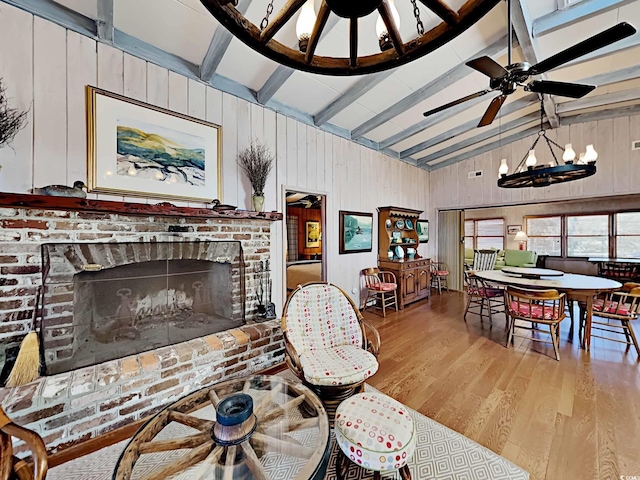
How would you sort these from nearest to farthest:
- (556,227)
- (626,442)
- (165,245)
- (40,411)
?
(40,411), (626,442), (165,245), (556,227)

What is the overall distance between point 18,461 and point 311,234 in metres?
8.45

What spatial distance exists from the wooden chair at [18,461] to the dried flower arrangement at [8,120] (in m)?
1.92

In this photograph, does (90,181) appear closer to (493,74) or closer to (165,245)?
(165,245)

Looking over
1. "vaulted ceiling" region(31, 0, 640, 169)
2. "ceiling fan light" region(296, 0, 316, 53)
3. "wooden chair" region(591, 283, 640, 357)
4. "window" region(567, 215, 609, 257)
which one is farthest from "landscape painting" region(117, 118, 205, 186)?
"window" region(567, 215, 609, 257)

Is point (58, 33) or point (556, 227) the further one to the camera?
point (556, 227)

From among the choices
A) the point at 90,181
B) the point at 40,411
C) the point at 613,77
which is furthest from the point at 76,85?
the point at 613,77

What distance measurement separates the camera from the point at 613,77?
3510 millimetres

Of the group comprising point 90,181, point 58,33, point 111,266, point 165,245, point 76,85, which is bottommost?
point 111,266

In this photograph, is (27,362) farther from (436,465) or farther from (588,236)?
(588,236)

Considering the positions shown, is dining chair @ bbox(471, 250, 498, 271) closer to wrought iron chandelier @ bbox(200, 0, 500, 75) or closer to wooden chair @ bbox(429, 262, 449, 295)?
wooden chair @ bbox(429, 262, 449, 295)

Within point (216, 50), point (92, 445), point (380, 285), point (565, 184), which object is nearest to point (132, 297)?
point (92, 445)

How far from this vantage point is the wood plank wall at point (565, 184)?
15.0ft

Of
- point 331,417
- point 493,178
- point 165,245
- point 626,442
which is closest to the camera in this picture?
point 626,442

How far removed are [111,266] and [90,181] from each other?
76cm
